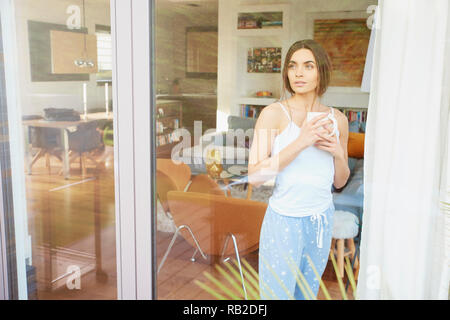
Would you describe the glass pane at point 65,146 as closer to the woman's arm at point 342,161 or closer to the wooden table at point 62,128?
the wooden table at point 62,128

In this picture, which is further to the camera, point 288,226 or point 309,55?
point 288,226

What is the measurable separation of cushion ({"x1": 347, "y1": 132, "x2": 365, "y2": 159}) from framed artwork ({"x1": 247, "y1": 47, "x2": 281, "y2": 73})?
1.11 ft

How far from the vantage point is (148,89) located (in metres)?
1.68

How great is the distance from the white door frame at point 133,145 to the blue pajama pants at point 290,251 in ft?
1.51

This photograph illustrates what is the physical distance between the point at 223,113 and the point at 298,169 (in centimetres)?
37

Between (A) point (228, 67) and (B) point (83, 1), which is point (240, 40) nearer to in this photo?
(A) point (228, 67)

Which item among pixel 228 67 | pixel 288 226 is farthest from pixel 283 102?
pixel 288 226

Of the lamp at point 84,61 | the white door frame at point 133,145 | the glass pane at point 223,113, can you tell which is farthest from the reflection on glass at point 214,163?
the lamp at point 84,61

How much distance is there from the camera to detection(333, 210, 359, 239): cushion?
156 cm

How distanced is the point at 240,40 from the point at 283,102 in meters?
0.31

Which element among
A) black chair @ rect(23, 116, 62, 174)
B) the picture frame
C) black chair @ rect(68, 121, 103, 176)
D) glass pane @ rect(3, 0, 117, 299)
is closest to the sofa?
the picture frame

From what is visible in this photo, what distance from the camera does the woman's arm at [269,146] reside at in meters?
1.54

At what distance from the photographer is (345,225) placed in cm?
158

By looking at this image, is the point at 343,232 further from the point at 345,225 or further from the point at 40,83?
the point at 40,83
